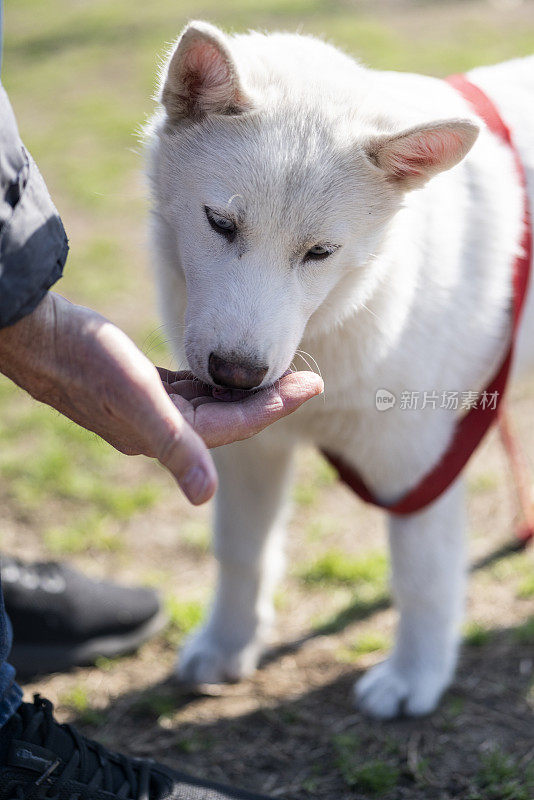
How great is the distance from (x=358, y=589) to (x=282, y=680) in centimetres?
54

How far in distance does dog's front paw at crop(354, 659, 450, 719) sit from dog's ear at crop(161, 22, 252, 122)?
1.83 m

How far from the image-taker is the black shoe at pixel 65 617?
2766mm

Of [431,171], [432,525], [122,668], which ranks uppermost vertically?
[431,171]

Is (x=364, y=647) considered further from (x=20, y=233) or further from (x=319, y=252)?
(x=20, y=233)

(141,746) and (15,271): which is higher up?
(15,271)

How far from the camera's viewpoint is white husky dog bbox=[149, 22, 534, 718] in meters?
1.93

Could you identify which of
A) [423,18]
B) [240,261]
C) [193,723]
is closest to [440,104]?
[240,261]

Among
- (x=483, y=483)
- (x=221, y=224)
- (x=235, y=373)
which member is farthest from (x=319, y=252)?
(x=483, y=483)

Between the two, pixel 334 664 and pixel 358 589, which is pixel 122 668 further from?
pixel 358 589

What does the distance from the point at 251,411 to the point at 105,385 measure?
40cm

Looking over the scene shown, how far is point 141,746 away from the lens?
8.35 ft

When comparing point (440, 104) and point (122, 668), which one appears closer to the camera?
point (440, 104)

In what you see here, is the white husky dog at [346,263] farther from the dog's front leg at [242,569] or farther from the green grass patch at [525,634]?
the green grass patch at [525,634]

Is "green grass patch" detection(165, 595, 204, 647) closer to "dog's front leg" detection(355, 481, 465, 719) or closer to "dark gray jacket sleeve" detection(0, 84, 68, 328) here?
"dog's front leg" detection(355, 481, 465, 719)
